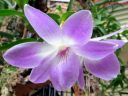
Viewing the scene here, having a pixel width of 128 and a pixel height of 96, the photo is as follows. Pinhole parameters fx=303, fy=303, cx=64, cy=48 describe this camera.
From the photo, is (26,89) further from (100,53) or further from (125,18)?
(125,18)

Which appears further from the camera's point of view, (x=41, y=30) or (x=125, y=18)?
(x=125, y=18)

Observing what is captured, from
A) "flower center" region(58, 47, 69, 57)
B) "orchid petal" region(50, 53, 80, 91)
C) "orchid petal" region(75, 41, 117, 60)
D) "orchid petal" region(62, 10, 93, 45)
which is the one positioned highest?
"orchid petal" region(62, 10, 93, 45)

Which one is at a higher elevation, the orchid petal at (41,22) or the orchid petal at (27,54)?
the orchid petal at (41,22)

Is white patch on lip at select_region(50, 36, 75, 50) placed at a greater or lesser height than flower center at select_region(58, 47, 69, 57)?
greater

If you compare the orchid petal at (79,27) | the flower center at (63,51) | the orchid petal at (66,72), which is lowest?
the orchid petal at (66,72)

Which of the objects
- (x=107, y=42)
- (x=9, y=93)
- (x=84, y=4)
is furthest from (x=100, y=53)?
(x=84, y=4)
